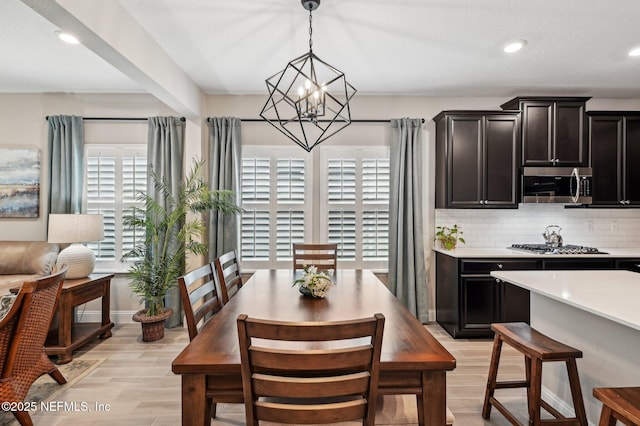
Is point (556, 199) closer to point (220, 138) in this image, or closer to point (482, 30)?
point (482, 30)

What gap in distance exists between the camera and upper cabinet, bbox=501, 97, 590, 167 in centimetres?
382

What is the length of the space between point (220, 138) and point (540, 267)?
12.4ft

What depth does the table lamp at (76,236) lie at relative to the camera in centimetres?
336

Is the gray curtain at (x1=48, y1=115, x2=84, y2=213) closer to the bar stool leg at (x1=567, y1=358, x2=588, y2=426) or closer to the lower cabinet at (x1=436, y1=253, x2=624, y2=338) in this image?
the lower cabinet at (x1=436, y1=253, x2=624, y2=338)

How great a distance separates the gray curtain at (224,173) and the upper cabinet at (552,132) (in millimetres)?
3258

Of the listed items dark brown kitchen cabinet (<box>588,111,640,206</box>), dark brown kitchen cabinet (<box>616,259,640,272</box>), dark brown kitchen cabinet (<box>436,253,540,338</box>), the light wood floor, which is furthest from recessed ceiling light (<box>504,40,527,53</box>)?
the light wood floor

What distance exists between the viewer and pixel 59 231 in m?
3.35

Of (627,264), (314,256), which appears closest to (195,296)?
(314,256)

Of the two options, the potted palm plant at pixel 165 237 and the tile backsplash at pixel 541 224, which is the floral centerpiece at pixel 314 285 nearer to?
the potted palm plant at pixel 165 237

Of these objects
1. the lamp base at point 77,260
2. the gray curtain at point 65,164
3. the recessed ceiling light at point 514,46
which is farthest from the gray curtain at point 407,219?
the gray curtain at point 65,164

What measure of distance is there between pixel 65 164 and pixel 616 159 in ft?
20.7

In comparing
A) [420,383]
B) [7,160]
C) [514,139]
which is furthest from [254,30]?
[7,160]

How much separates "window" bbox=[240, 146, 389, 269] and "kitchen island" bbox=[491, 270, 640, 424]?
207 centimetres

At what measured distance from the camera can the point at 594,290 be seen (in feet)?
6.33
